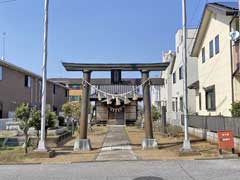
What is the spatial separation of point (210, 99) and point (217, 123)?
4.79m

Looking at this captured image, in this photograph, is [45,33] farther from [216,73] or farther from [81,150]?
[216,73]

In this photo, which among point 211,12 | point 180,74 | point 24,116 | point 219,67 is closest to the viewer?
point 24,116

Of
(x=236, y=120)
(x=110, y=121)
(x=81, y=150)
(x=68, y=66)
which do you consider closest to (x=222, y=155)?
(x=236, y=120)

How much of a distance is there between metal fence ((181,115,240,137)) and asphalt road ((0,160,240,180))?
2.87 metres

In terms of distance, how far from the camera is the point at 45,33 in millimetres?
11844

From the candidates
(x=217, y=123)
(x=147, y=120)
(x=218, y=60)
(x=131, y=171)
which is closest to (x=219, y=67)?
(x=218, y=60)

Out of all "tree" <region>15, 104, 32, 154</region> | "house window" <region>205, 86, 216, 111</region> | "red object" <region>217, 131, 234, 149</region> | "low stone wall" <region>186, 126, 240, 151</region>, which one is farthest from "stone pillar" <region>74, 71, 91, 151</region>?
"house window" <region>205, 86, 216, 111</region>

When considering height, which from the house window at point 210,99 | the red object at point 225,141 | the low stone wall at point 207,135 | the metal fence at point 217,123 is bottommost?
the low stone wall at point 207,135

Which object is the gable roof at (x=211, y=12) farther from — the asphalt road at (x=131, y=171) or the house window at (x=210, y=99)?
the asphalt road at (x=131, y=171)

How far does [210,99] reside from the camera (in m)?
18.8

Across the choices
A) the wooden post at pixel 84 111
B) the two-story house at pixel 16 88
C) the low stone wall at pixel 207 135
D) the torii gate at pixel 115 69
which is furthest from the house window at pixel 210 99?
the two-story house at pixel 16 88

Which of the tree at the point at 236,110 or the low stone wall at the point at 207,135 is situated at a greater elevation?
the tree at the point at 236,110

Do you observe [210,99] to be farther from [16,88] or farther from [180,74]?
[16,88]

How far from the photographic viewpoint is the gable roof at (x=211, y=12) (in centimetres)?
1449
